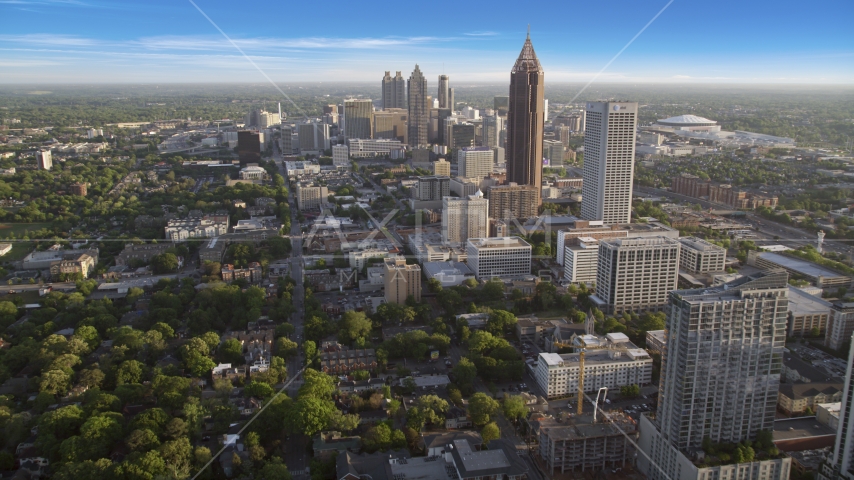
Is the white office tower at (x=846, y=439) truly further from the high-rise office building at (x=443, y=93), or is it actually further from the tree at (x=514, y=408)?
the high-rise office building at (x=443, y=93)

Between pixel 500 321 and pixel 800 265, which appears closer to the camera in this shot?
pixel 500 321

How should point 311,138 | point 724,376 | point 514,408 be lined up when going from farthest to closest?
Result: point 311,138, point 514,408, point 724,376

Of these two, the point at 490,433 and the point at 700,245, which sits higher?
the point at 700,245

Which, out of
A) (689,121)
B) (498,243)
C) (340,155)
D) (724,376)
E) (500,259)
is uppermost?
(689,121)

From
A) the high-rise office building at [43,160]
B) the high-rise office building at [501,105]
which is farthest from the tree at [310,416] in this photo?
the high-rise office building at [501,105]

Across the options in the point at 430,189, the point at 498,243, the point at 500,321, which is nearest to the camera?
the point at 500,321

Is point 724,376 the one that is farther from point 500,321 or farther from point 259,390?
point 259,390

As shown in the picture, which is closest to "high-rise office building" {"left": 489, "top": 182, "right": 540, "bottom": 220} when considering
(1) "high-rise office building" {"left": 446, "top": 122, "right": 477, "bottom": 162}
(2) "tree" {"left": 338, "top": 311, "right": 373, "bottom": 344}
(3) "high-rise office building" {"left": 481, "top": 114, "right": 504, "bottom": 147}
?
(2) "tree" {"left": 338, "top": 311, "right": 373, "bottom": 344}

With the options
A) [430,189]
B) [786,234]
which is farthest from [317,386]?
[430,189]
